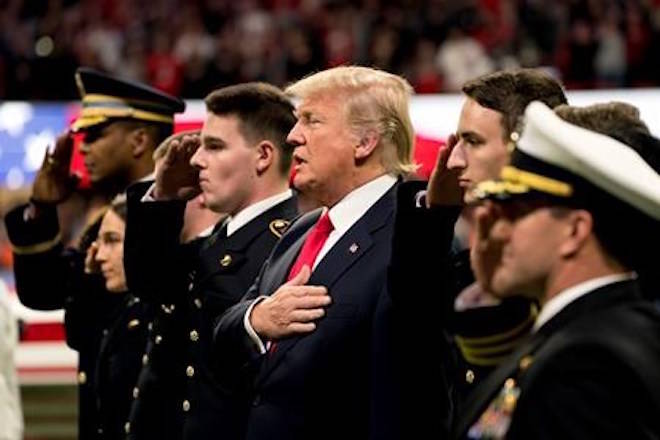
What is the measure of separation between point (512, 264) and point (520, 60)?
12.8 m

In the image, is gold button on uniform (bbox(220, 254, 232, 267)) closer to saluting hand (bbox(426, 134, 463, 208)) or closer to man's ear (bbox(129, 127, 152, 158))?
saluting hand (bbox(426, 134, 463, 208))

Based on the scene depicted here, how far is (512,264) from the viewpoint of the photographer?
350cm

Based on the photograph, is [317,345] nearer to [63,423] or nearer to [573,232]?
[573,232]

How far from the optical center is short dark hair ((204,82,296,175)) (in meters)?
5.94

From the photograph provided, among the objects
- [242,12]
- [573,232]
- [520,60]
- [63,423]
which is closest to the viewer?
[573,232]

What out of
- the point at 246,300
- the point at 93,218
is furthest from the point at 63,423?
the point at 246,300

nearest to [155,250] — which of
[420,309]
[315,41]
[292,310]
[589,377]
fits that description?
[292,310]

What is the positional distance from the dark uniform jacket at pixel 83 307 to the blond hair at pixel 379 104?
1.85m

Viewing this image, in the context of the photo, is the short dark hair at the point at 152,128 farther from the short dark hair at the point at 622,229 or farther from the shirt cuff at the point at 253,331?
the short dark hair at the point at 622,229

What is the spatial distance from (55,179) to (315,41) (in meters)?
10.0

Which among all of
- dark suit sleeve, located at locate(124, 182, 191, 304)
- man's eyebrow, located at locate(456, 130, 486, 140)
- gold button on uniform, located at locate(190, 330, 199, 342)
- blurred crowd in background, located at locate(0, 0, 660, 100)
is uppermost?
man's eyebrow, located at locate(456, 130, 486, 140)

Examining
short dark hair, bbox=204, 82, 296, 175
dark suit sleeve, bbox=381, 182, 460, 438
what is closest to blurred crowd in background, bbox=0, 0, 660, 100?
short dark hair, bbox=204, 82, 296, 175

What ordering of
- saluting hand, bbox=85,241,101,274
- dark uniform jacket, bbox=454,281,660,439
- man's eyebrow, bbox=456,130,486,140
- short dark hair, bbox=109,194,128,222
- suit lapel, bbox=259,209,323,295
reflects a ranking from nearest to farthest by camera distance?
dark uniform jacket, bbox=454,281,660,439, man's eyebrow, bbox=456,130,486,140, suit lapel, bbox=259,209,323,295, short dark hair, bbox=109,194,128,222, saluting hand, bbox=85,241,101,274

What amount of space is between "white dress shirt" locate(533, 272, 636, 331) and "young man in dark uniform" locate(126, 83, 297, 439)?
225 cm
